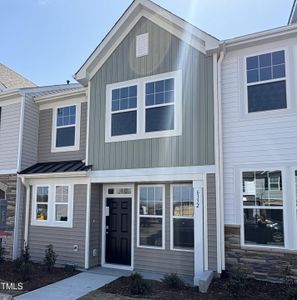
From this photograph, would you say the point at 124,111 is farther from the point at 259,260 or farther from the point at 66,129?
the point at 259,260

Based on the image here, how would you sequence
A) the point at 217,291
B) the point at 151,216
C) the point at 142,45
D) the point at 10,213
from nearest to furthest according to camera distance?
1. the point at 217,291
2. the point at 151,216
3. the point at 142,45
4. the point at 10,213

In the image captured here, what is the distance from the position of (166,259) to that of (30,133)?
7.03 m

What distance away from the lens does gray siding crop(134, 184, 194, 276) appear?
9344 millimetres

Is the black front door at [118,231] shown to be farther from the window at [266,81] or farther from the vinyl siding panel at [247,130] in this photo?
the window at [266,81]

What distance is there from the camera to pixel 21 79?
1762 centimetres

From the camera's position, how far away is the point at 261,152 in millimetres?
8398

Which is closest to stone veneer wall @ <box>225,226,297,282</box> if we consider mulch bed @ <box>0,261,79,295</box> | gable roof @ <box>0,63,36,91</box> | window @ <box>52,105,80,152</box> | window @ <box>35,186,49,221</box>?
mulch bed @ <box>0,261,79,295</box>

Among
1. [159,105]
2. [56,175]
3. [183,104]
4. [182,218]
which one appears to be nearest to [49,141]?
[56,175]

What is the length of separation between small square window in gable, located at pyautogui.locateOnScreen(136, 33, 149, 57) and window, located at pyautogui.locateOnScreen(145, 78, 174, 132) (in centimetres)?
107

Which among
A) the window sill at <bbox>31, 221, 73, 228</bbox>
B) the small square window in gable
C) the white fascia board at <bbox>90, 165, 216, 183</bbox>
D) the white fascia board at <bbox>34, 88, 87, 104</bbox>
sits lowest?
the window sill at <bbox>31, 221, 73, 228</bbox>

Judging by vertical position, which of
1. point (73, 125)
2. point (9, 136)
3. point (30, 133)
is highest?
point (73, 125)

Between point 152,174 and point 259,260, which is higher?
point 152,174

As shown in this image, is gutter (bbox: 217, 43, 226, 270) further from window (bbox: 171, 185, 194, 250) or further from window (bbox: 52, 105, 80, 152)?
window (bbox: 52, 105, 80, 152)

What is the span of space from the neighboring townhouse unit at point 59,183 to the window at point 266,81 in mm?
5600
